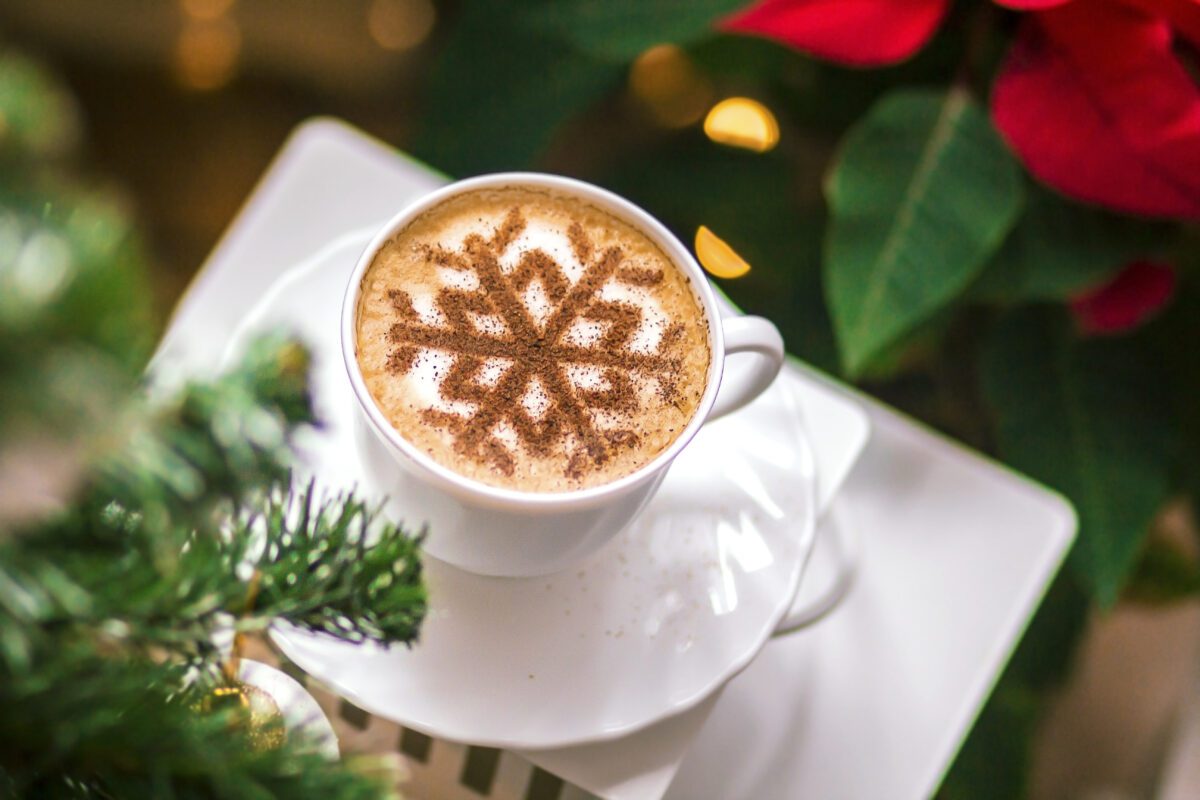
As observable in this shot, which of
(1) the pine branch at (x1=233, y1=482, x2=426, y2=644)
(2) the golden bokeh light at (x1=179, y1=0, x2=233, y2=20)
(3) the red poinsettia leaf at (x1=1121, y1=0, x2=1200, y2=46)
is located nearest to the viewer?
(1) the pine branch at (x1=233, y1=482, x2=426, y2=644)

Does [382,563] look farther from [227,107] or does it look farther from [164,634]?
[227,107]

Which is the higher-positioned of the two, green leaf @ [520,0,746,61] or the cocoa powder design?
green leaf @ [520,0,746,61]

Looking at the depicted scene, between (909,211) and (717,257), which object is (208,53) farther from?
(909,211)

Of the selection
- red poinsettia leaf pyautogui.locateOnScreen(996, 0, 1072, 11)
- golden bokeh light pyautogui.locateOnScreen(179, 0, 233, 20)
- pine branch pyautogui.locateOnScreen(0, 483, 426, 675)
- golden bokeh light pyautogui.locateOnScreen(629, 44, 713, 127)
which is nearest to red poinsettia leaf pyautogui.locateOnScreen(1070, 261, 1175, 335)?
red poinsettia leaf pyautogui.locateOnScreen(996, 0, 1072, 11)

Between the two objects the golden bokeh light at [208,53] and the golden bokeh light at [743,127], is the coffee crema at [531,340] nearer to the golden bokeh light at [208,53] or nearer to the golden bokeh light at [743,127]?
the golden bokeh light at [743,127]

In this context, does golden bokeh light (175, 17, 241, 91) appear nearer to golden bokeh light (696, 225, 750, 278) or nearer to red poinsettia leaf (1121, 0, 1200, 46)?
golden bokeh light (696, 225, 750, 278)
